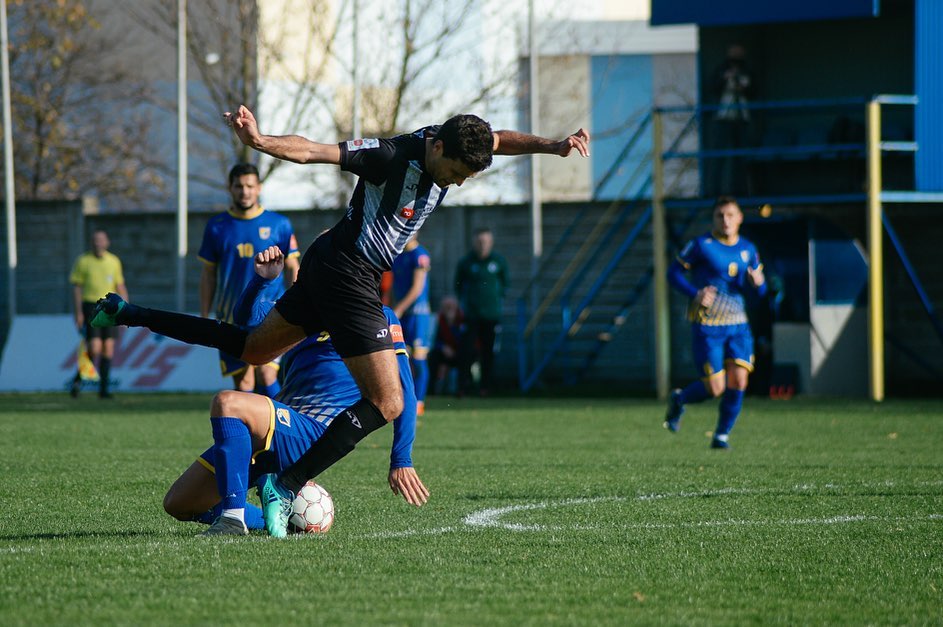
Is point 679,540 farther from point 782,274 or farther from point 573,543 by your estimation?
point 782,274

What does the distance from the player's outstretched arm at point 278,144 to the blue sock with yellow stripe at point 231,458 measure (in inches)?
47.3

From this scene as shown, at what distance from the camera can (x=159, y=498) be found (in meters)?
8.09

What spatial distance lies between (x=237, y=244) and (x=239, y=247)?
3cm

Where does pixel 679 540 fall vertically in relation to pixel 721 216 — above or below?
below

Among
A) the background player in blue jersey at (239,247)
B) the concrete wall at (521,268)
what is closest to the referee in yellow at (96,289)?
the concrete wall at (521,268)

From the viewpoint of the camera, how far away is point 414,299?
15.1 meters

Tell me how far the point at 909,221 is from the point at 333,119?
11146mm

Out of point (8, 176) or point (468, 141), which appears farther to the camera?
point (8, 176)

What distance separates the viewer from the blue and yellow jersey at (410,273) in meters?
15.1

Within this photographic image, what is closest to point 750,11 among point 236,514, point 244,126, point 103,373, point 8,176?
point 103,373

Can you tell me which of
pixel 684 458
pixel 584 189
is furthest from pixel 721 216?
pixel 584 189

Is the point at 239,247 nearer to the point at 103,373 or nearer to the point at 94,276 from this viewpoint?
the point at 103,373

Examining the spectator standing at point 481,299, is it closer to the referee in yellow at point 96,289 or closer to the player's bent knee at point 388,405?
the referee in yellow at point 96,289

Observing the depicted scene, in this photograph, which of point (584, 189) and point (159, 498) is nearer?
point (159, 498)
